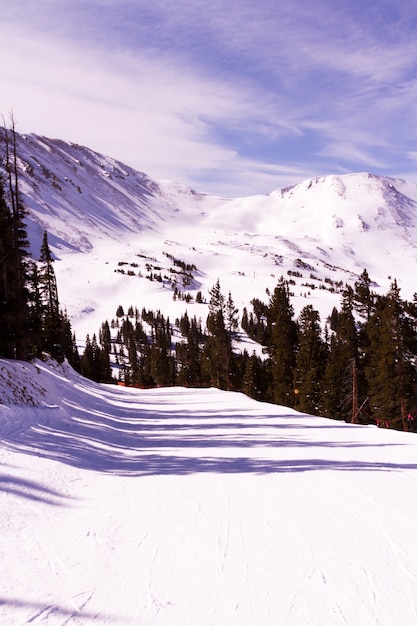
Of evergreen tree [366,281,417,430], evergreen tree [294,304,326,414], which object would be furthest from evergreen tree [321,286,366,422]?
Answer: evergreen tree [366,281,417,430]

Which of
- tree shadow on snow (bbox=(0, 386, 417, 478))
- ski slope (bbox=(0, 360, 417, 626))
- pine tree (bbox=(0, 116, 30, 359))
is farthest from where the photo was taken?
pine tree (bbox=(0, 116, 30, 359))

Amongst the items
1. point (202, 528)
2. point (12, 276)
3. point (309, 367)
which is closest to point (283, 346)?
point (309, 367)

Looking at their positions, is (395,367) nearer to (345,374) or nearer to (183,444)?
(345,374)

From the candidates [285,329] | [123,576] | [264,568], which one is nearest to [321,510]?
[264,568]

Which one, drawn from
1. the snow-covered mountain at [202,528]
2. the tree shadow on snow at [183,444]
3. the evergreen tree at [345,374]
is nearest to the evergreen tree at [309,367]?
the evergreen tree at [345,374]

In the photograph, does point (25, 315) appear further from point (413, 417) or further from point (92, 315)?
point (92, 315)

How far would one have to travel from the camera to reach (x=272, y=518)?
233 inches

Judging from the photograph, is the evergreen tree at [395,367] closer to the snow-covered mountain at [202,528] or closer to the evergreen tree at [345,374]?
the evergreen tree at [345,374]

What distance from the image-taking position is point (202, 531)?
5527 millimetres

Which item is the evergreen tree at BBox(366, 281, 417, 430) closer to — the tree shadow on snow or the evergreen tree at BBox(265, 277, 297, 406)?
the evergreen tree at BBox(265, 277, 297, 406)

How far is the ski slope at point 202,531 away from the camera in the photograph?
3912 mm

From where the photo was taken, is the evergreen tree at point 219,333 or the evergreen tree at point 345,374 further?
the evergreen tree at point 219,333

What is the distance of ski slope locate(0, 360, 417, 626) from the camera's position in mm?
3912

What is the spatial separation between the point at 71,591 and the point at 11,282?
768 inches
